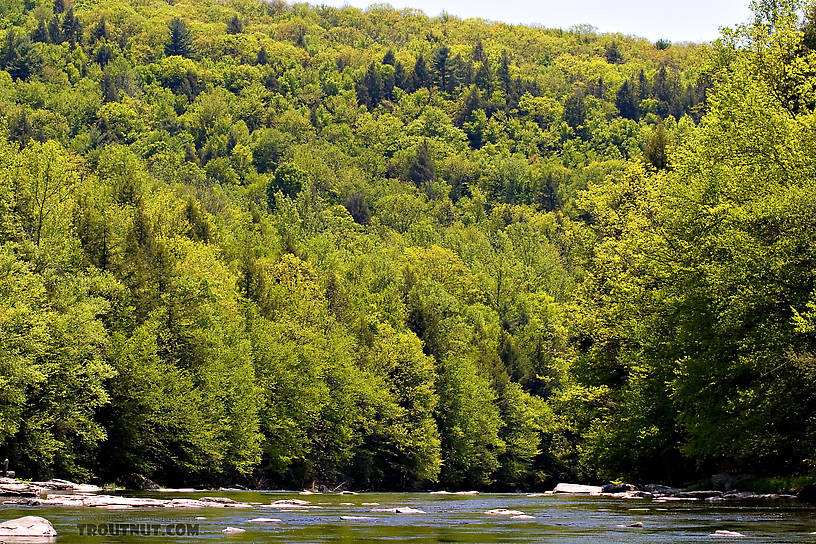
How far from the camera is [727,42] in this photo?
5138 cm

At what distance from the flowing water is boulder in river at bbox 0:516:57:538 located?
36 cm

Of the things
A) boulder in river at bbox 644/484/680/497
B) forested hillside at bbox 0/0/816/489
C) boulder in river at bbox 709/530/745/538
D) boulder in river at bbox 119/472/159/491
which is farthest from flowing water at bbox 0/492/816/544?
boulder in river at bbox 119/472/159/491

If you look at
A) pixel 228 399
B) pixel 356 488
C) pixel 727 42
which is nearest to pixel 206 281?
pixel 228 399

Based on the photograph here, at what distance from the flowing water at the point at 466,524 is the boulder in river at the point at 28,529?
363 millimetres

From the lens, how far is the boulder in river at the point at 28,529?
2355cm

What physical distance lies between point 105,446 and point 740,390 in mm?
34554

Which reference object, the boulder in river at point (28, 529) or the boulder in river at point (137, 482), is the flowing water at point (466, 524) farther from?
the boulder in river at point (137, 482)

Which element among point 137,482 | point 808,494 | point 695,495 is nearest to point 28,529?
point 808,494

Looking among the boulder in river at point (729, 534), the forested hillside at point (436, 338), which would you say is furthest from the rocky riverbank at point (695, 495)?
the boulder in river at point (729, 534)

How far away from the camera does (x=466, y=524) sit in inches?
1209

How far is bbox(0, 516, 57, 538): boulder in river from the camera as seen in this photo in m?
23.5

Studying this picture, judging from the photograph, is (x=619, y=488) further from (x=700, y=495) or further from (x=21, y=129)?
(x=21, y=129)

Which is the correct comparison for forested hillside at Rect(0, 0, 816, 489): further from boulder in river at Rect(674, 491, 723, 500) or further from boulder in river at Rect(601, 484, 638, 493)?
boulder in river at Rect(674, 491, 723, 500)

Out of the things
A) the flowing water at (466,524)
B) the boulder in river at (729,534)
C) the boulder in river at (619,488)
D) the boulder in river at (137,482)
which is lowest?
the boulder in river at (137,482)
